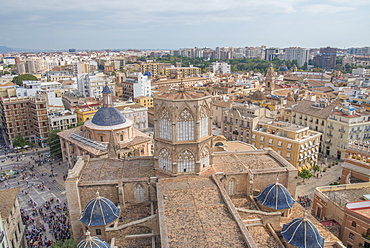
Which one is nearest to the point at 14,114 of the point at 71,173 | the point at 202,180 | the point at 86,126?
the point at 86,126

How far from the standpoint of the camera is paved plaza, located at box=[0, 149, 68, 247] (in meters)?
37.6

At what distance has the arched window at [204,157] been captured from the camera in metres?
27.1

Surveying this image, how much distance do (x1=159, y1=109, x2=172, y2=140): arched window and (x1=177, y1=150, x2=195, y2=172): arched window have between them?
6.62ft

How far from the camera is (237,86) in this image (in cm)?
10419

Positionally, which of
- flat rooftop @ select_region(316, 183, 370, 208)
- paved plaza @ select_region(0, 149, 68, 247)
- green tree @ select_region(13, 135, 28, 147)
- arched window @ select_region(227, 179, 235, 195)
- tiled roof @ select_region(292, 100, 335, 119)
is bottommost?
paved plaza @ select_region(0, 149, 68, 247)

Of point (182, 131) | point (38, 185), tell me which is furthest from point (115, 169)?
point (38, 185)

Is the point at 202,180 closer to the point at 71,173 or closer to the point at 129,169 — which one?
the point at 129,169

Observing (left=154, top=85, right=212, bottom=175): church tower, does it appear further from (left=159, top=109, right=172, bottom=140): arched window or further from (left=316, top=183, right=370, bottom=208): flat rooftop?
(left=316, top=183, right=370, bottom=208): flat rooftop

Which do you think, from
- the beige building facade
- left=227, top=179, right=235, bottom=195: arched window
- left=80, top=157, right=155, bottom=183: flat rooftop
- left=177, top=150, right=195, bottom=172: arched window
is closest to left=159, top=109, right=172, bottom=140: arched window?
left=177, top=150, right=195, bottom=172: arched window

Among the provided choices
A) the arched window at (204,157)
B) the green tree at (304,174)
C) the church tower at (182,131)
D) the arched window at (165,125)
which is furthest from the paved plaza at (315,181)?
the arched window at (165,125)

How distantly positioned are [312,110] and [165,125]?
1773 inches

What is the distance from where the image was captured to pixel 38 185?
47.4 meters

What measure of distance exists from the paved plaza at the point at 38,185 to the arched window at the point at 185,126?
2075 cm

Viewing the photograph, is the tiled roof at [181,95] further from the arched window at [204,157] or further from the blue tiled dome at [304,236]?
the blue tiled dome at [304,236]
